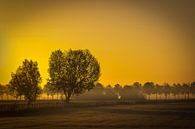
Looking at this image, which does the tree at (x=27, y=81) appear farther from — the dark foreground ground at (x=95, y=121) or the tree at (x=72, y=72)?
the dark foreground ground at (x=95, y=121)

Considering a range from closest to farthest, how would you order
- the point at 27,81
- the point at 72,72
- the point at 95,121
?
the point at 95,121
the point at 27,81
the point at 72,72

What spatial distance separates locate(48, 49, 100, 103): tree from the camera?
140 meters

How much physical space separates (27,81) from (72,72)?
59.4 feet

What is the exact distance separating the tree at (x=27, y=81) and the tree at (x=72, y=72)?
11.6 m

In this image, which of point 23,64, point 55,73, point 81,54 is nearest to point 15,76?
point 23,64

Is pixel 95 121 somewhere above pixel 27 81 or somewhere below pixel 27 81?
below

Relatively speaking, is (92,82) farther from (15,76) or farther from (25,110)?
(25,110)

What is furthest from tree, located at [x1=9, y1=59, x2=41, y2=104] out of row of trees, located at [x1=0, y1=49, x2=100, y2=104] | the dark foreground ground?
the dark foreground ground

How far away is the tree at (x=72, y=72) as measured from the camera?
140 m

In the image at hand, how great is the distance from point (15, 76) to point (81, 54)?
80.7 ft

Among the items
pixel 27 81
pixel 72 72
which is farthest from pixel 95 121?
pixel 72 72

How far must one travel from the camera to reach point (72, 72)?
140 meters

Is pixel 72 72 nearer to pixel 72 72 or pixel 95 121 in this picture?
pixel 72 72

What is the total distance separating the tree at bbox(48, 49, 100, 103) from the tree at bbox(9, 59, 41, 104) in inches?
457
